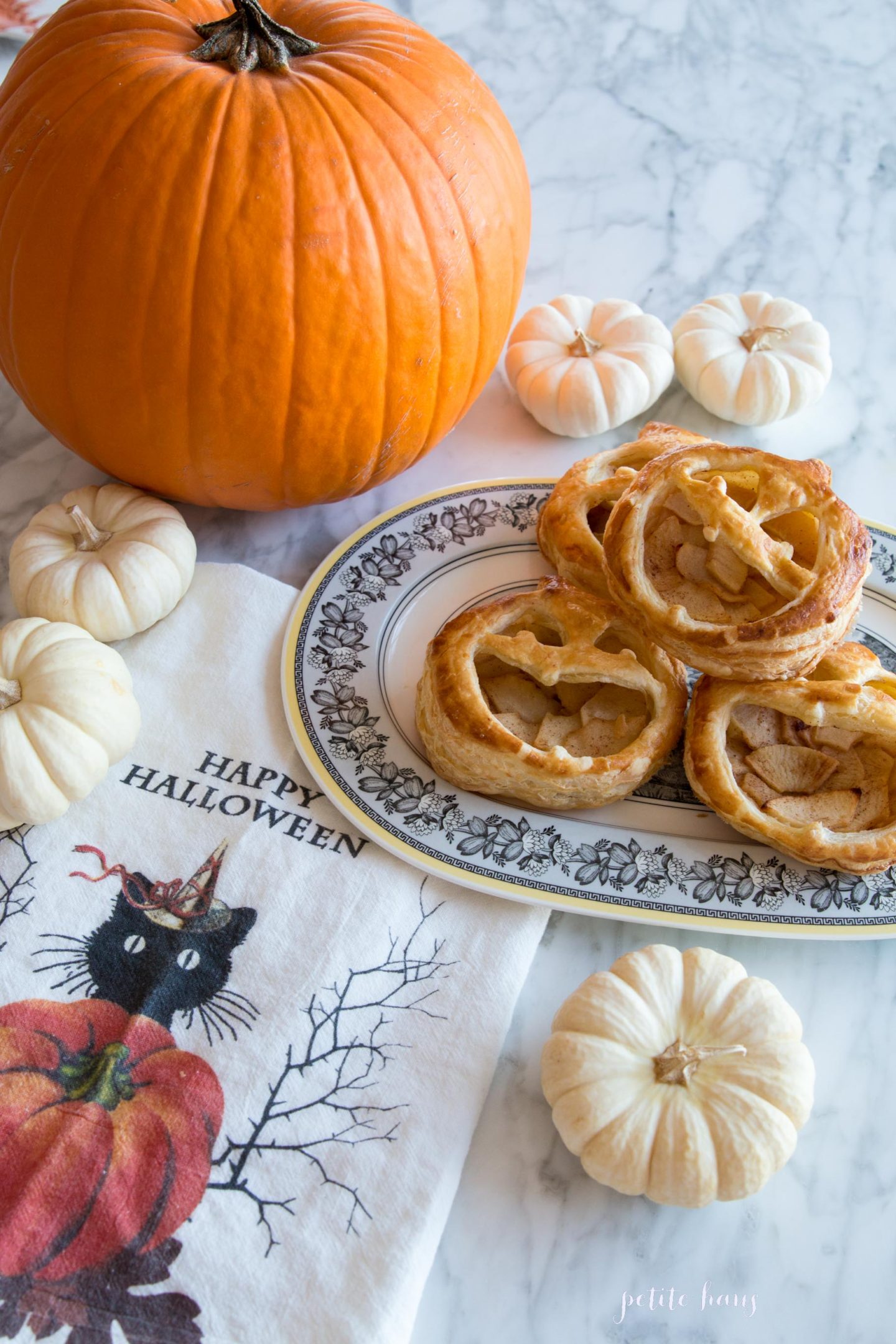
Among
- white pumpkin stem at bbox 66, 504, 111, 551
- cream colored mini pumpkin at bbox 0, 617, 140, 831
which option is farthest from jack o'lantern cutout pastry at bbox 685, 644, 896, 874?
white pumpkin stem at bbox 66, 504, 111, 551

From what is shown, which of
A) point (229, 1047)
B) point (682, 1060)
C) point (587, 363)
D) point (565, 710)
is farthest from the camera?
point (587, 363)

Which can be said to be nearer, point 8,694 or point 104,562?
point 8,694

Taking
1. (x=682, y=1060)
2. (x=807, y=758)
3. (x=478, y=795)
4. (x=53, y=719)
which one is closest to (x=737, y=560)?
(x=807, y=758)

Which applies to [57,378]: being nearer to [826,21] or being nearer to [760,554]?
[760,554]

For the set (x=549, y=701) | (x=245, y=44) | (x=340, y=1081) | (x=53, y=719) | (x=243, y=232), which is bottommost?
(x=340, y=1081)

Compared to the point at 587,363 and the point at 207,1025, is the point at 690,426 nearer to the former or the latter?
the point at 587,363

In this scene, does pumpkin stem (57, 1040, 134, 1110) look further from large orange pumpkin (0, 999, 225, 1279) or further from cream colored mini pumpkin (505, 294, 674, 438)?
cream colored mini pumpkin (505, 294, 674, 438)
